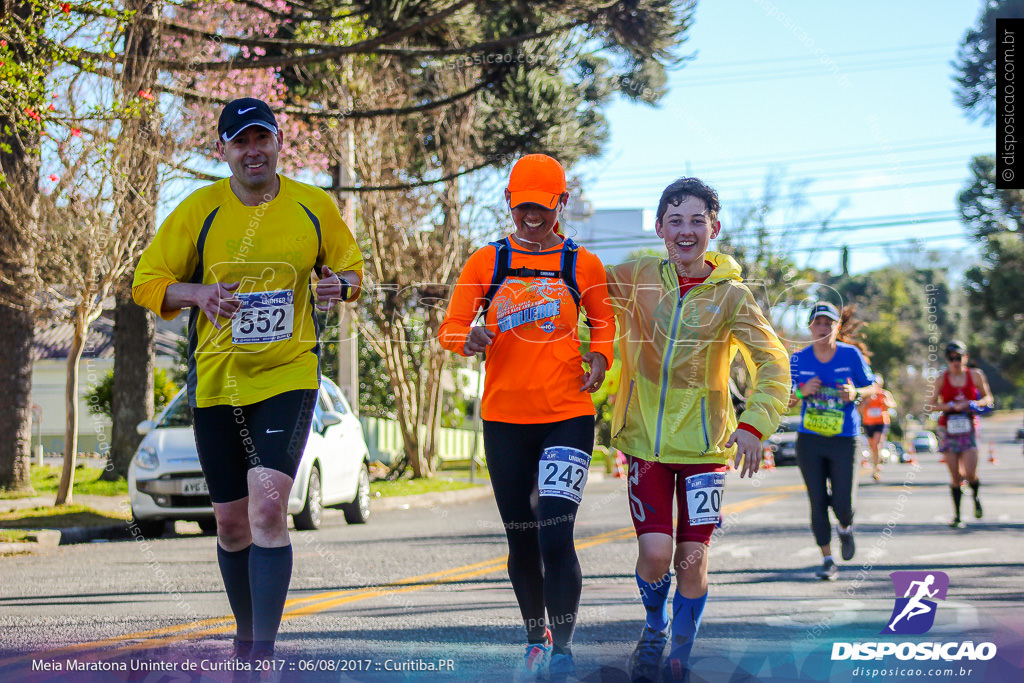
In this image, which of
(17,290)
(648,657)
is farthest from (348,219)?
(648,657)

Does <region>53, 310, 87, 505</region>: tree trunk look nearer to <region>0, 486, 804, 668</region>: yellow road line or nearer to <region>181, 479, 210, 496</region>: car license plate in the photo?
<region>181, 479, 210, 496</region>: car license plate

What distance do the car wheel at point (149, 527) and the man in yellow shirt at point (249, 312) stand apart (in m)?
7.96

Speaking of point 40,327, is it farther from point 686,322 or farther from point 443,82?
point 686,322

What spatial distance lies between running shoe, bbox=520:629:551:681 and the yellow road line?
1.81 metres

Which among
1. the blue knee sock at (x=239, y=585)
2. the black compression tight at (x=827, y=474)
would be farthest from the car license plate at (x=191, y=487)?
the blue knee sock at (x=239, y=585)

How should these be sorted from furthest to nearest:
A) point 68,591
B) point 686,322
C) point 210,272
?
point 68,591, point 686,322, point 210,272

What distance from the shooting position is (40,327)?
14.5 meters

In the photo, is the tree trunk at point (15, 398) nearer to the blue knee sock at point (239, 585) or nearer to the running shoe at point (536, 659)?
the blue knee sock at point (239, 585)

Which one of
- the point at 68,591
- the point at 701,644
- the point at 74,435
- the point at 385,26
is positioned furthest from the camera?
the point at 385,26

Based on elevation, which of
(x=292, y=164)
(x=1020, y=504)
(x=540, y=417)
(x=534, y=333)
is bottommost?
(x=1020, y=504)

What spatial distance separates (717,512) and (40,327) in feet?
39.6

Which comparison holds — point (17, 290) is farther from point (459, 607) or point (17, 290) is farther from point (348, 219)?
point (459, 607)

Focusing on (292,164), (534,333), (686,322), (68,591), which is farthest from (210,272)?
(292,164)

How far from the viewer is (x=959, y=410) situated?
13719mm
